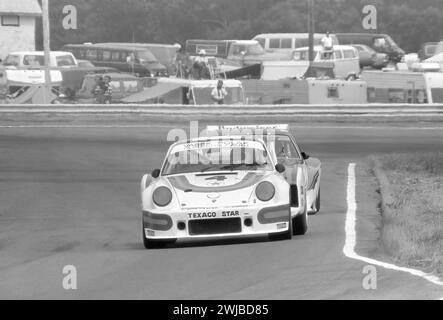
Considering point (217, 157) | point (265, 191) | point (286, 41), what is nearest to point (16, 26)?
point (286, 41)

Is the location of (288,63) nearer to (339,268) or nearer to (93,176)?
(93,176)

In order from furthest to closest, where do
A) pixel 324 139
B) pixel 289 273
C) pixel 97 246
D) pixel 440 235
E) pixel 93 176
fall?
pixel 324 139 < pixel 93 176 < pixel 97 246 < pixel 440 235 < pixel 289 273

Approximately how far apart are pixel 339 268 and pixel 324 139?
16419 millimetres

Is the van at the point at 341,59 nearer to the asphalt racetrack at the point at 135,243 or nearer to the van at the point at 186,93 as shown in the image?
the van at the point at 186,93

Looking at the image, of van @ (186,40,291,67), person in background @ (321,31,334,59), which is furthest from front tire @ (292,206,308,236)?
van @ (186,40,291,67)

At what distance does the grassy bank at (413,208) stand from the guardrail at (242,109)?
8.09 metres

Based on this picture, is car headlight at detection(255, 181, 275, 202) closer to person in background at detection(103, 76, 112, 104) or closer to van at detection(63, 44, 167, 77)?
person in background at detection(103, 76, 112, 104)

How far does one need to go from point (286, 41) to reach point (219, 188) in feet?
147

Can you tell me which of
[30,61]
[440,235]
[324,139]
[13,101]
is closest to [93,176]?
[324,139]

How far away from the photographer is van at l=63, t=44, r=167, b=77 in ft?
164

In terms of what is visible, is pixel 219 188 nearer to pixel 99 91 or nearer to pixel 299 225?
pixel 299 225

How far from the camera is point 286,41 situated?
56031 millimetres

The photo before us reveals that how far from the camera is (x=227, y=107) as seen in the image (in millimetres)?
30641

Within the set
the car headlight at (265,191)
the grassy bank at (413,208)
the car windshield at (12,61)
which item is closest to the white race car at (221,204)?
the car headlight at (265,191)
